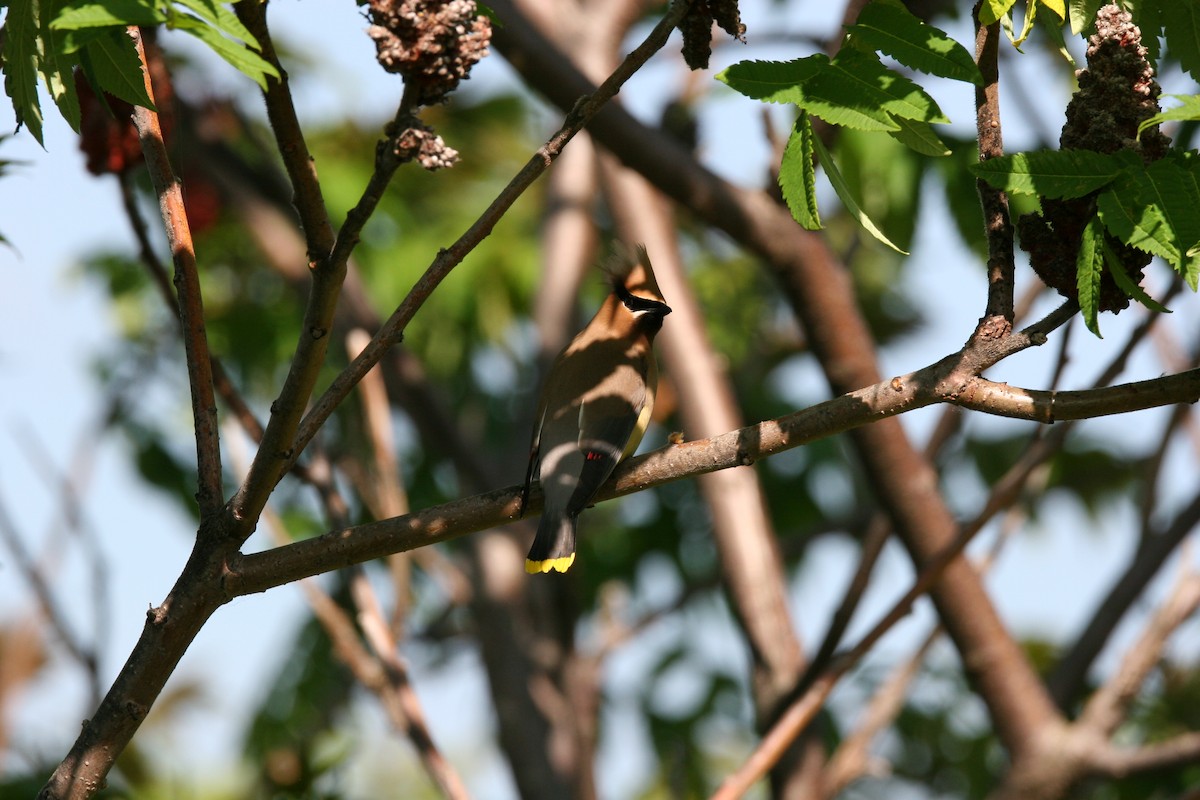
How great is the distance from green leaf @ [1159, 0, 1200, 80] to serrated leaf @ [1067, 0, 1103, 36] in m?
0.10

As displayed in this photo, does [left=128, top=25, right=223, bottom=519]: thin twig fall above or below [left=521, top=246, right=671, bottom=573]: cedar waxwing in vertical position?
below

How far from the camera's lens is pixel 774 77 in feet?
6.42

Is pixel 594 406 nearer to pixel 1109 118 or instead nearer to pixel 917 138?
pixel 917 138

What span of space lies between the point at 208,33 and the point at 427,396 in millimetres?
3223

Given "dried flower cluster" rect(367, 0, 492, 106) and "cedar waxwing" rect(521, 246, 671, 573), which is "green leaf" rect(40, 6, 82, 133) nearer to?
"dried flower cluster" rect(367, 0, 492, 106)

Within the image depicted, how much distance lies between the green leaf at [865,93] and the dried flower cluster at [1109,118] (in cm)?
25

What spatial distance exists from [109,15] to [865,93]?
3.33 feet

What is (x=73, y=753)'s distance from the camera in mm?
1968

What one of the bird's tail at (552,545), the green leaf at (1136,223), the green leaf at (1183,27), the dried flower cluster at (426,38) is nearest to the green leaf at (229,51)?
the dried flower cluster at (426,38)

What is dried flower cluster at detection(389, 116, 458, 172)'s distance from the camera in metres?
1.83

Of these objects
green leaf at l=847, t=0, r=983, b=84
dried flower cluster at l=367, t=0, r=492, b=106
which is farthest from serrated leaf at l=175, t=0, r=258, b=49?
green leaf at l=847, t=0, r=983, b=84

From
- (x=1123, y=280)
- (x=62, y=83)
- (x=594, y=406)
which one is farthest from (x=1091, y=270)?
(x=594, y=406)

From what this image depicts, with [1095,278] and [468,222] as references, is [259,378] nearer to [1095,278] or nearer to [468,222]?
[468,222]

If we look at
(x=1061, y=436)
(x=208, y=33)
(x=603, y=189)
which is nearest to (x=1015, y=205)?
(x=1061, y=436)
